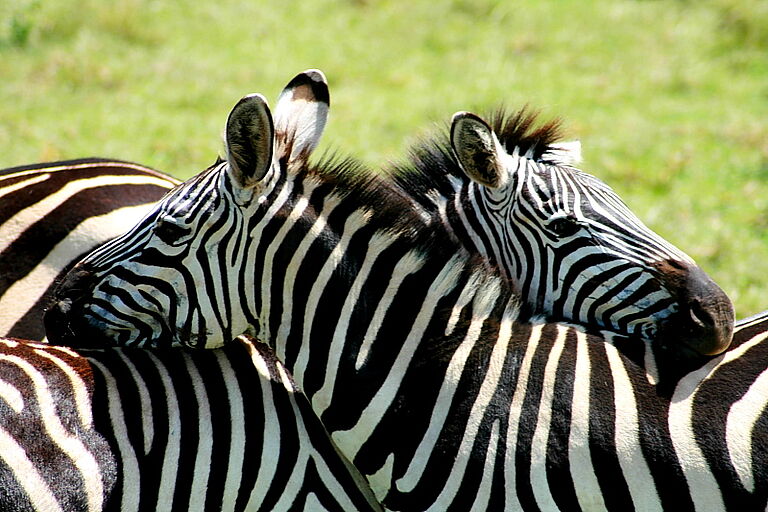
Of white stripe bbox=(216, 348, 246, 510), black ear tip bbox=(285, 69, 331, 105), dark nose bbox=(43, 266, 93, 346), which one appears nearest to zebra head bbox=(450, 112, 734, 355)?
black ear tip bbox=(285, 69, 331, 105)

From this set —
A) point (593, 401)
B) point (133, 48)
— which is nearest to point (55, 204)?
point (593, 401)

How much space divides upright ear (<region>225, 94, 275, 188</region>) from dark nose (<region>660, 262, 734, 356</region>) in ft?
5.07

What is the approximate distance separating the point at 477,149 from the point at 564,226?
18.3 inches

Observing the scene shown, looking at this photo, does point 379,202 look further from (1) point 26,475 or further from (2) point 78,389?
(1) point 26,475

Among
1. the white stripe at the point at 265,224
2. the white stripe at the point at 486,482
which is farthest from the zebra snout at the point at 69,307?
the white stripe at the point at 486,482

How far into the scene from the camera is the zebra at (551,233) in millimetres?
3518

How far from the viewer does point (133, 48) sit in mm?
10938

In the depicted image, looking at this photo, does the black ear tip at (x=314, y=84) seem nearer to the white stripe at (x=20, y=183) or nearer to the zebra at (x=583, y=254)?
the zebra at (x=583, y=254)

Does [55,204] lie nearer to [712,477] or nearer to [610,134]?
[712,477]

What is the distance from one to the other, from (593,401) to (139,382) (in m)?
1.51

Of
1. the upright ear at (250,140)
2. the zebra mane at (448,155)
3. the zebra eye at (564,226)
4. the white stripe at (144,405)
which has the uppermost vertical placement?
the zebra mane at (448,155)

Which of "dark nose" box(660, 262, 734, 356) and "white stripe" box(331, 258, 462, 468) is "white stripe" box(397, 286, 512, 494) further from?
"dark nose" box(660, 262, 734, 356)

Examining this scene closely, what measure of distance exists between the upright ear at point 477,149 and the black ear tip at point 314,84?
52 cm

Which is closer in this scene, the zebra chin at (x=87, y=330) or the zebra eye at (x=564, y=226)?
the zebra chin at (x=87, y=330)
